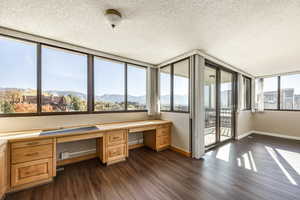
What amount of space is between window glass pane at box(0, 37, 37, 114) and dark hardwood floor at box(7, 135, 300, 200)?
1.41 m

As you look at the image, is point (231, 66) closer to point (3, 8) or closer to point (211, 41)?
point (211, 41)

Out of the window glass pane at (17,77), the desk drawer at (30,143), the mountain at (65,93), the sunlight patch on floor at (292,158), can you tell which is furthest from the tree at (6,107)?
the sunlight patch on floor at (292,158)

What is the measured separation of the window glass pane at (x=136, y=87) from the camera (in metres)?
3.58

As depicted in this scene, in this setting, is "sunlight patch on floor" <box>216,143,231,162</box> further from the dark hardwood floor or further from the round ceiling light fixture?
the round ceiling light fixture

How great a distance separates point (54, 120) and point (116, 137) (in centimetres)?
128

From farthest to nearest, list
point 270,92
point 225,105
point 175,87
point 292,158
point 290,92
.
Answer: point 270,92 < point 290,92 < point 225,105 < point 175,87 < point 292,158

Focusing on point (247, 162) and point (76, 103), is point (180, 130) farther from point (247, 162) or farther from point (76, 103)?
point (76, 103)

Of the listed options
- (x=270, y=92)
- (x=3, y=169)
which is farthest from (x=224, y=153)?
(x=3, y=169)

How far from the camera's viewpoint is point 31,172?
6.03 feet

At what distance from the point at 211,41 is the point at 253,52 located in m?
1.33

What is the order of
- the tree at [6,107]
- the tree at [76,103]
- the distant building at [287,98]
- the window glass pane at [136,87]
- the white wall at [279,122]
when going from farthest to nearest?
the distant building at [287,98] → the white wall at [279,122] → the window glass pane at [136,87] → the tree at [76,103] → the tree at [6,107]

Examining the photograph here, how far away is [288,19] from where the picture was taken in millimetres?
1739

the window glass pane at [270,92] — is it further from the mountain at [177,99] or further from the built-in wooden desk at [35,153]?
the built-in wooden desk at [35,153]

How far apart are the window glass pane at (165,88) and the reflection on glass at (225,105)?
65.4 inches
